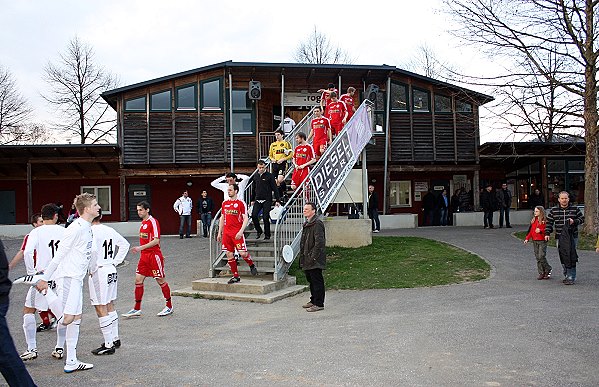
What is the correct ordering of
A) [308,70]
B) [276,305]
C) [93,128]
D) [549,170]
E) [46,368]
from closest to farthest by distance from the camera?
[46,368]
[276,305]
[308,70]
[549,170]
[93,128]

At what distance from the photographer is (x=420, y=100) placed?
23859 millimetres

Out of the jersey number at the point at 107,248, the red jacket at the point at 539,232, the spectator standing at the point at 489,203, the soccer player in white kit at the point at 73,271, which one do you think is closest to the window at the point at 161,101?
the spectator standing at the point at 489,203

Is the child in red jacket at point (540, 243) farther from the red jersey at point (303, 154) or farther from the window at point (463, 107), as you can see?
the window at point (463, 107)

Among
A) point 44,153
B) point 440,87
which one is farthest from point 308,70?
point 44,153

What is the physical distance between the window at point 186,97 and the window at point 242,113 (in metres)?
1.67

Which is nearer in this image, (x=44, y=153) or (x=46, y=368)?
(x=46, y=368)

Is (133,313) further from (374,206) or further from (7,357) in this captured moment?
(374,206)

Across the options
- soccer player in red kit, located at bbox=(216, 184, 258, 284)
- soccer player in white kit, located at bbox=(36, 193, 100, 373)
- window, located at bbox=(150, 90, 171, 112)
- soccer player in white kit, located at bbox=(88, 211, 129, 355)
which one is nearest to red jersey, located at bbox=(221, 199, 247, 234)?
soccer player in red kit, located at bbox=(216, 184, 258, 284)

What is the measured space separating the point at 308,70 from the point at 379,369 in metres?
16.9

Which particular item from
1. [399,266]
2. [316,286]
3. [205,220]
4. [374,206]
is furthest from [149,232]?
[374,206]

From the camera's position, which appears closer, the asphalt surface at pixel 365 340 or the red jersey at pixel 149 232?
the asphalt surface at pixel 365 340

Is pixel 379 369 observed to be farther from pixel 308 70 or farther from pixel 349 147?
pixel 308 70

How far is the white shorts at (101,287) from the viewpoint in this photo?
606 cm

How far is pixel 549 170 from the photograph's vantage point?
2622 centimetres
